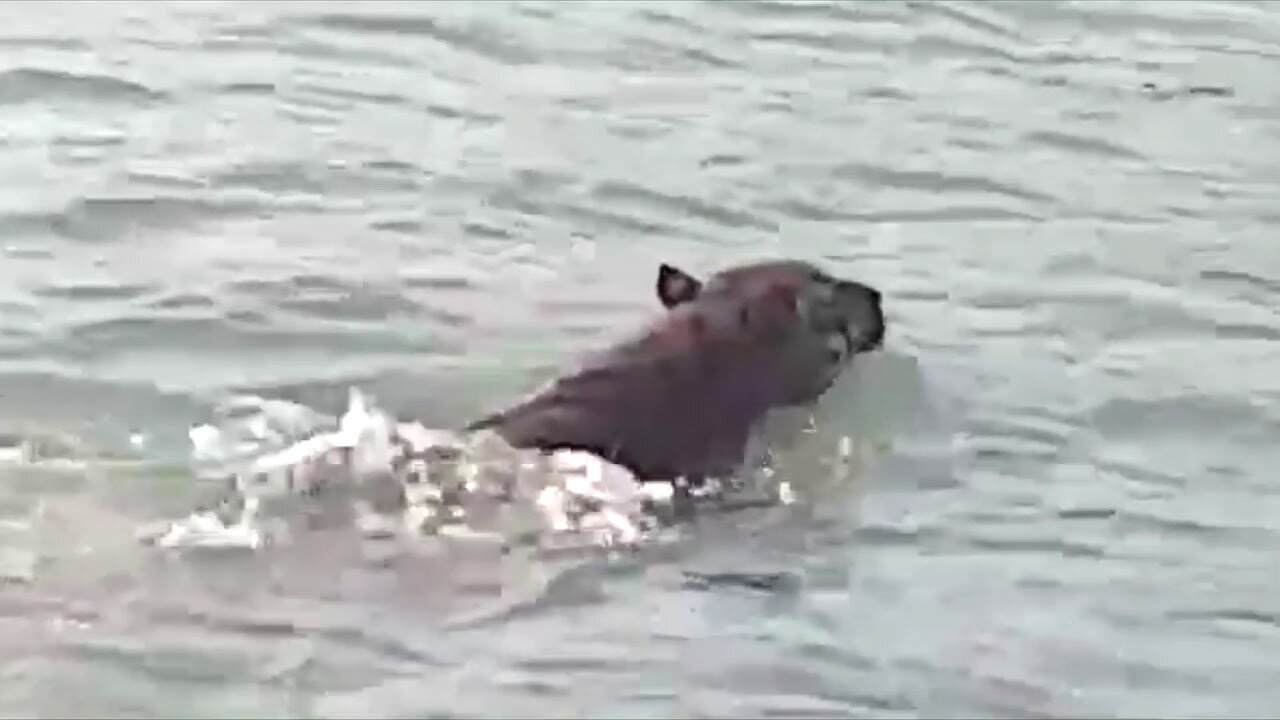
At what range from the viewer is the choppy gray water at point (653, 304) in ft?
23.4

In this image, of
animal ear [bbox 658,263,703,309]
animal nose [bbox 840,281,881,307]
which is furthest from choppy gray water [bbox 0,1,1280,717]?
animal ear [bbox 658,263,703,309]

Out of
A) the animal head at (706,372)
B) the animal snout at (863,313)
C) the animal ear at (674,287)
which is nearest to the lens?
the animal head at (706,372)

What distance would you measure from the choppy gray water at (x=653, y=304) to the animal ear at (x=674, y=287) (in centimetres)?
58

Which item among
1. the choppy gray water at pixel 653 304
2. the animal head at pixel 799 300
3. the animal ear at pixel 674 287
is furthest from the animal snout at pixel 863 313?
the animal ear at pixel 674 287

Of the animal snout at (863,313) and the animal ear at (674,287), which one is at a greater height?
the animal ear at (674,287)

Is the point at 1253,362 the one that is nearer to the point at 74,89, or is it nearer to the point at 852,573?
the point at 852,573

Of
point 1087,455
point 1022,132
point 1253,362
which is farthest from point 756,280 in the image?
point 1022,132

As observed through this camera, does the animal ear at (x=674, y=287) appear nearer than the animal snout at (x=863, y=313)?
Yes

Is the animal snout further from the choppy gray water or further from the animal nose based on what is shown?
the choppy gray water

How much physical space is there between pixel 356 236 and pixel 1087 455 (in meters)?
3.16

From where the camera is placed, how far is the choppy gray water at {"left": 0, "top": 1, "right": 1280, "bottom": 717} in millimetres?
7145

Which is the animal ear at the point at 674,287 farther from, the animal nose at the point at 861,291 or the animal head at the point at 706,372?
the animal nose at the point at 861,291

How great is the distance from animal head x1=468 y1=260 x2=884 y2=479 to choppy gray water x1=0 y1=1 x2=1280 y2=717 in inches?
12.0

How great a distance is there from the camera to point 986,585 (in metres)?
7.90
